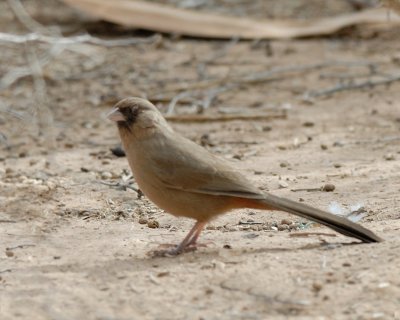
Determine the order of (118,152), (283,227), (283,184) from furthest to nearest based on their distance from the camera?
(118,152)
(283,184)
(283,227)

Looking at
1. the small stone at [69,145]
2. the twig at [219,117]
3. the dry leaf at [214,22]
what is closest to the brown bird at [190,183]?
the small stone at [69,145]

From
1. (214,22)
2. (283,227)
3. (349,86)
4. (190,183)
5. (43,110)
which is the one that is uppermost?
(214,22)

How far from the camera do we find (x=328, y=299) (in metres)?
4.50

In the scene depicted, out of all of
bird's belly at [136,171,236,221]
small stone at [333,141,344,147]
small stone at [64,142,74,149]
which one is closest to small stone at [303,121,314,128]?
small stone at [333,141,344,147]

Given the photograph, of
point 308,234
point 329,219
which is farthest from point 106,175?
point 329,219

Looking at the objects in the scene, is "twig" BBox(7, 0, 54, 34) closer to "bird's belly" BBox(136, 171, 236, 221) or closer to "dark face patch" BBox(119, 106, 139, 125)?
"dark face patch" BBox(119, 106, 139, 125)

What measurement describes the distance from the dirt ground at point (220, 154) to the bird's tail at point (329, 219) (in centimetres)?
8

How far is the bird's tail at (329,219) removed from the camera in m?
5.16

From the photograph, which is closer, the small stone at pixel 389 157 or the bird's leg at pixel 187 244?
the bird's leg at pixel 187 244

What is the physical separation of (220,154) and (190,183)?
9.75 ft

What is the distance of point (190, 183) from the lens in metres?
5.40

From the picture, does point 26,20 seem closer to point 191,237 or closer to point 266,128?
point 266,128

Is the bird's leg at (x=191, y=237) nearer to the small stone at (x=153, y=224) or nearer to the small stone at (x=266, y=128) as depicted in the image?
the small stone at (x=153, y=224)

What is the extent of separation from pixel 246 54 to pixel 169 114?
2885 millimetres
